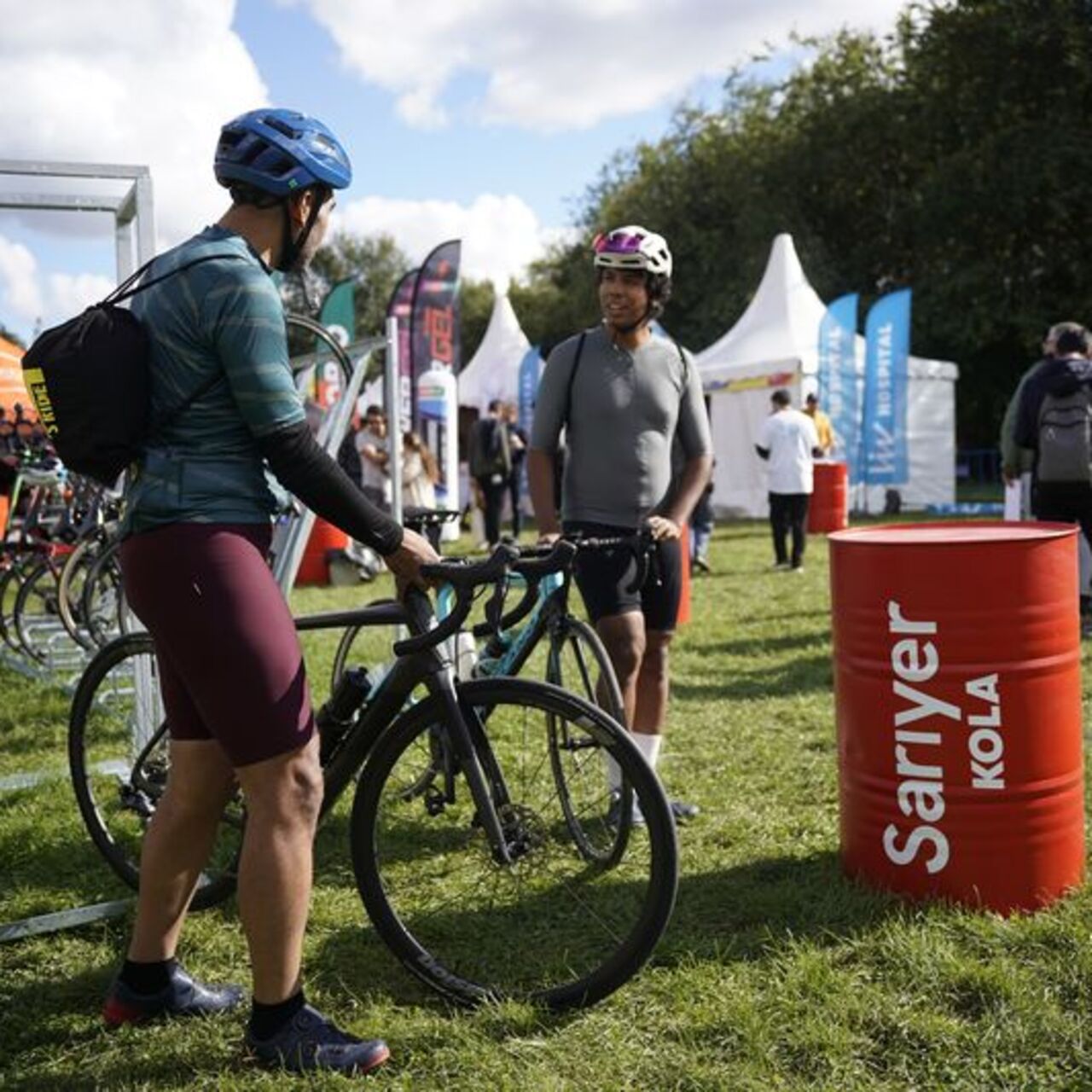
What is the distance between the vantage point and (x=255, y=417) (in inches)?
94.3

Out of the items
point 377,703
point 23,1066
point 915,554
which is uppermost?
point 915,554

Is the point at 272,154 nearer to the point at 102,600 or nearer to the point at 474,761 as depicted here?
the point at 474,761

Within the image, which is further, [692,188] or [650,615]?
[692,188]

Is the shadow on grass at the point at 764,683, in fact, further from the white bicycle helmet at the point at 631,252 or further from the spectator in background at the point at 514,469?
the spectator in background at the point at 514,469

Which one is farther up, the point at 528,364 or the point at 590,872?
the point at 528,364

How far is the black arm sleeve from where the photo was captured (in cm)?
243

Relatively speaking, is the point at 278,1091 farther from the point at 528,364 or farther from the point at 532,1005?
the point at 528,364

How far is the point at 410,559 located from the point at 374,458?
Answer: 35.3 feet

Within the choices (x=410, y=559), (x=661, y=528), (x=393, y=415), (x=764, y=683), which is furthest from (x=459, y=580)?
Answer: (x=764, y=683)

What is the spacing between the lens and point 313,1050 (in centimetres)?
264

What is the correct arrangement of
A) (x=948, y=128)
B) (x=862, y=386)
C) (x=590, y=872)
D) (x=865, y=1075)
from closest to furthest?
1. (x=865, y=1075)
2. (x=590, y=872)
3. (x=862, y=386)
4. (x=948, y=128)

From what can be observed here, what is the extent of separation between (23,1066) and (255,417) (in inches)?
61.9

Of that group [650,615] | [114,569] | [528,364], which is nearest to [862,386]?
[528,364]

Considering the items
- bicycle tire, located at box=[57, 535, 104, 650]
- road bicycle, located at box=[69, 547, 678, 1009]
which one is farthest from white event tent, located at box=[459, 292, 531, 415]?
road bicycle, located at box=[69, 547, 678, 1009]
